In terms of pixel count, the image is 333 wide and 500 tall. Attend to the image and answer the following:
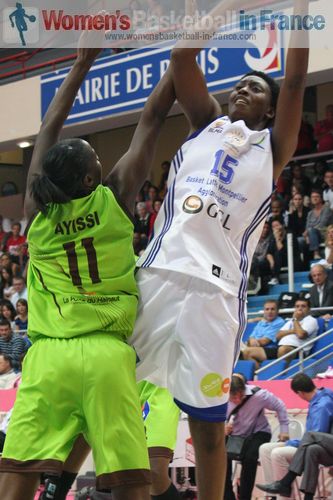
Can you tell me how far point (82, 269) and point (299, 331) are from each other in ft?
25.9

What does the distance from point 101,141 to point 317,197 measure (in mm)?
9018

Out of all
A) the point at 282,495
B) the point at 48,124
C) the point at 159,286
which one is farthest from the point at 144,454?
the point at 282,495

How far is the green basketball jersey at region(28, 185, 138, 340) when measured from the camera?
3699 mm

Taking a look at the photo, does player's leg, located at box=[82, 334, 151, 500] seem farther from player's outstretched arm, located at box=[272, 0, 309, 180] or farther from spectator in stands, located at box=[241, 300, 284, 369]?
spectator in stands, located at box=[241, 300, 284, 369]

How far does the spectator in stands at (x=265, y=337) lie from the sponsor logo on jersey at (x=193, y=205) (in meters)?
7.76

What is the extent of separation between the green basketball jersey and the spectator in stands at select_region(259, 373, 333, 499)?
5386 mm

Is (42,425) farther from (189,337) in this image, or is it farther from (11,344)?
(11,344)

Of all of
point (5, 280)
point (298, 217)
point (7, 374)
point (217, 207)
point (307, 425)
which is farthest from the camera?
point (5, 280)

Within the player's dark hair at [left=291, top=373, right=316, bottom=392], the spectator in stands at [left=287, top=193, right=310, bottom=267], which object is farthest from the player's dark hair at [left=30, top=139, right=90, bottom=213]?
the spectator in stands at [left=287, top=193, right=310, bottom=267]

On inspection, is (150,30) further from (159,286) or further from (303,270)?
(159,286)

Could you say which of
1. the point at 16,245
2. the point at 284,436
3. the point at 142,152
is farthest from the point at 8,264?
the point at 142,152

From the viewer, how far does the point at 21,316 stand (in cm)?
1532

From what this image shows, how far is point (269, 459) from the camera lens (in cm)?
927

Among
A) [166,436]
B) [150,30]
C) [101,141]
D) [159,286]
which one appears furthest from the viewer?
[101,141]
